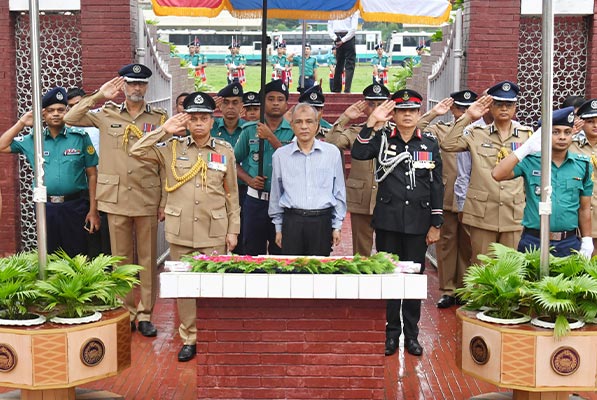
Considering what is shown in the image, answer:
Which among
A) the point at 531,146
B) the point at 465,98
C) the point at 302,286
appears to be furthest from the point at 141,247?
the point at 531,146

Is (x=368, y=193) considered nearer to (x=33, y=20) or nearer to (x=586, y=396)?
(x=586, y=396)

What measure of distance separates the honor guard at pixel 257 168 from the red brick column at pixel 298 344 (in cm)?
292

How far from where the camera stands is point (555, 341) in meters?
5.29

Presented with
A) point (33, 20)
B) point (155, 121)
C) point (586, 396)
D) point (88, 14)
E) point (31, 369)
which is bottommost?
point (586, 396)

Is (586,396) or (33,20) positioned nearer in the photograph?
(33,20)

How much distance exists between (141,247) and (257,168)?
136 centimetres

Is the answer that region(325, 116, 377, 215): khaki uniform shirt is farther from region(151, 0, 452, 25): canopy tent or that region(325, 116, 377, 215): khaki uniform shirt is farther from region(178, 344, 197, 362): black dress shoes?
region(178, 344, 197, 362): black dress shoes

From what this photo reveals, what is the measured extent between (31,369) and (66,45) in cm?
551

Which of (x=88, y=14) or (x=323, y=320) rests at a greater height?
(x=88, y=14)

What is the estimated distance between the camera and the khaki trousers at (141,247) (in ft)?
26.1

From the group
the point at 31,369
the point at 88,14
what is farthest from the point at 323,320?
the point at 88,14

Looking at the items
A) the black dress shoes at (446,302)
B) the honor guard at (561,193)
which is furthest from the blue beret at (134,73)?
the black dress shoes at (446,302)

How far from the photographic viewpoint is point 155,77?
10.6 m

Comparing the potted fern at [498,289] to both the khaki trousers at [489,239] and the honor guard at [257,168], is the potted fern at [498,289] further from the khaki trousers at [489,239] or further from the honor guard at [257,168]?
the honor guard at [257,168]
